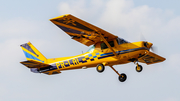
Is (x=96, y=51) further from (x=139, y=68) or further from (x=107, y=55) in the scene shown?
(x=139, y=68)

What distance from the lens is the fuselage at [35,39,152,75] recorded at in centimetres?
1927

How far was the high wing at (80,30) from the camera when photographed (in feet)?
57.2

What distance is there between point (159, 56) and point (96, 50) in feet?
16.2

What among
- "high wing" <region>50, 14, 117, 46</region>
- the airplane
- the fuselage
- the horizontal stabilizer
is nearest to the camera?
"high wing" <region>50, 14, 117, 46</region>

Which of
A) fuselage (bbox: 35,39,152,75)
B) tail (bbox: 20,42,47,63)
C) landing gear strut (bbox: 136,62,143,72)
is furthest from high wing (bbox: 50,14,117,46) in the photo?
tail (bbox: 20,42,47,63)

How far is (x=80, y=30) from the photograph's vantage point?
1892 cm

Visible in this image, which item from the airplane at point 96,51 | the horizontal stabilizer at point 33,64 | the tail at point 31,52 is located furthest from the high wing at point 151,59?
the tail at point 31,52

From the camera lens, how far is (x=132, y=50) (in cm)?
1925

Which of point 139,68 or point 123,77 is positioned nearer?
point 139,68

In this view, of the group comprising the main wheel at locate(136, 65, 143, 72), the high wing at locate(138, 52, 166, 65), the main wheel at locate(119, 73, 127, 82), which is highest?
the high wing at locate(138, 52, 166, 65)

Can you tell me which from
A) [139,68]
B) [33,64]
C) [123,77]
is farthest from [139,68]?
[33,64]

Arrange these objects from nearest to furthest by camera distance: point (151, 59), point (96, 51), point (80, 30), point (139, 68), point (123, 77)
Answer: point (80, 30) < point (96, 51) < point (139, 68) < point (123, 77) < point (151, 59)

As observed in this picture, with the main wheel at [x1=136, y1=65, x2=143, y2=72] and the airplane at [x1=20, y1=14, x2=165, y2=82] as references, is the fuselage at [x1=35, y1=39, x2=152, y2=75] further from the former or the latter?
the main wheel at [x1=136, y1=65, x2=143, y2=72]

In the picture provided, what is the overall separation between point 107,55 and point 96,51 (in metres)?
0.85
